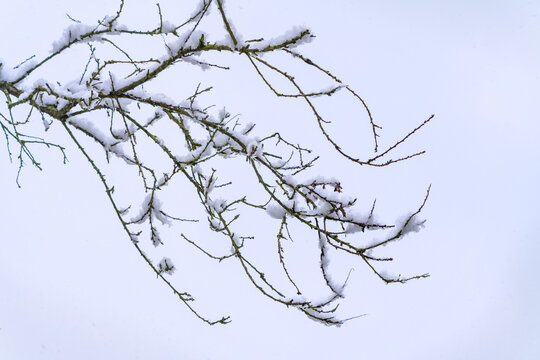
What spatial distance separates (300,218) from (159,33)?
161 cm

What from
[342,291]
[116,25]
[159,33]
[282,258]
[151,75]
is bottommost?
[342,291]

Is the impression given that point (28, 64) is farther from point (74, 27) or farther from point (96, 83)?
point (96, 83)

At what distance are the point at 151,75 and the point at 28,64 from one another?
1187 mm

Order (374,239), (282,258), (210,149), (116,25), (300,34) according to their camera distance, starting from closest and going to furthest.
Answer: (374,239), (300,34), (282,258), (210,149), (116,25)

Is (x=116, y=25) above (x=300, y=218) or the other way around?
above

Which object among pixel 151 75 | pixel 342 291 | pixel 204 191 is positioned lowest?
pixel 342 291

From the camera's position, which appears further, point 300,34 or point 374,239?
point 300,34

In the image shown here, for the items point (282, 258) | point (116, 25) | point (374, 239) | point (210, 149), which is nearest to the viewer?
point (374, 239)

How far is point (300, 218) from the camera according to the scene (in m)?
2.54

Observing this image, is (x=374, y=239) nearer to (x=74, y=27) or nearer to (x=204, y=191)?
(x=204, y=191)

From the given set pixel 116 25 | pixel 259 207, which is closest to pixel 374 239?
pixel 259 207

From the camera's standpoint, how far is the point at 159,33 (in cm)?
322

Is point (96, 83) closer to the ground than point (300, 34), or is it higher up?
higher up

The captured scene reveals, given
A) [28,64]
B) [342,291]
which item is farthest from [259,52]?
[28,64]
